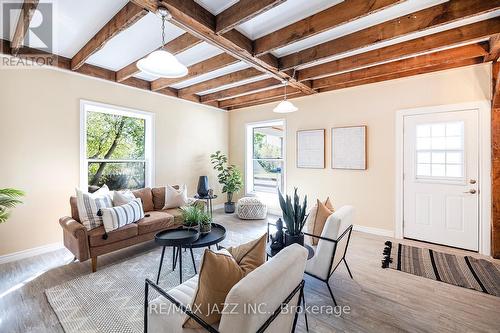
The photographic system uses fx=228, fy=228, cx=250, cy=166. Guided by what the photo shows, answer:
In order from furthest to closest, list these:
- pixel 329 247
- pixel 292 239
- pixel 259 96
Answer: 1. pixel 259 96
2. pixel 292 239
3. pixel 329 247

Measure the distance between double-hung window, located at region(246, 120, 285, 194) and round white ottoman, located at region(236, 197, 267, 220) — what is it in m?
0.80

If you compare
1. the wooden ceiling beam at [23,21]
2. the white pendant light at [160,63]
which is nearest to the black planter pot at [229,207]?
the white pendant light at [160,63]

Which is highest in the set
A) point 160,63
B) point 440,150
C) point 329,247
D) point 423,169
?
point 160,63

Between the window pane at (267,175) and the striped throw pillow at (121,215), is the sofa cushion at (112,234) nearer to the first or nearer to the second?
the striped throw pillow at (121,215)

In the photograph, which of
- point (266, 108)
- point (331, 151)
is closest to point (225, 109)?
point (266, 108)

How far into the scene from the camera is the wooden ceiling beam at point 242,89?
4.05m

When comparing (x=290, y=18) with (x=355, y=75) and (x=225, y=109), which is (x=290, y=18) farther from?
(x=225, y=109)

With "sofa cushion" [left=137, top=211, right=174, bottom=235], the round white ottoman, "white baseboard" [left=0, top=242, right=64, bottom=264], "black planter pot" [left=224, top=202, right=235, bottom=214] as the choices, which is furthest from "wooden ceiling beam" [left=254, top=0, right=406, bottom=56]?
"white baseboard" [left=0, top=242, right=64, bottom=264]

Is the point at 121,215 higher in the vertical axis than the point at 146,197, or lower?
lower

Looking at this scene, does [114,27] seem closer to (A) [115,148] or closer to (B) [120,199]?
(B) [120,199]

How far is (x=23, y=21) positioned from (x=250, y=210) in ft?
13.5

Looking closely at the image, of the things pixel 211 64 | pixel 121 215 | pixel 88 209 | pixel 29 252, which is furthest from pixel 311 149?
pixel 29 252

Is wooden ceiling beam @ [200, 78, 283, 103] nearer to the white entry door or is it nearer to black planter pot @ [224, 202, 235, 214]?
the white entry door

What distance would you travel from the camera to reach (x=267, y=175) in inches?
222
